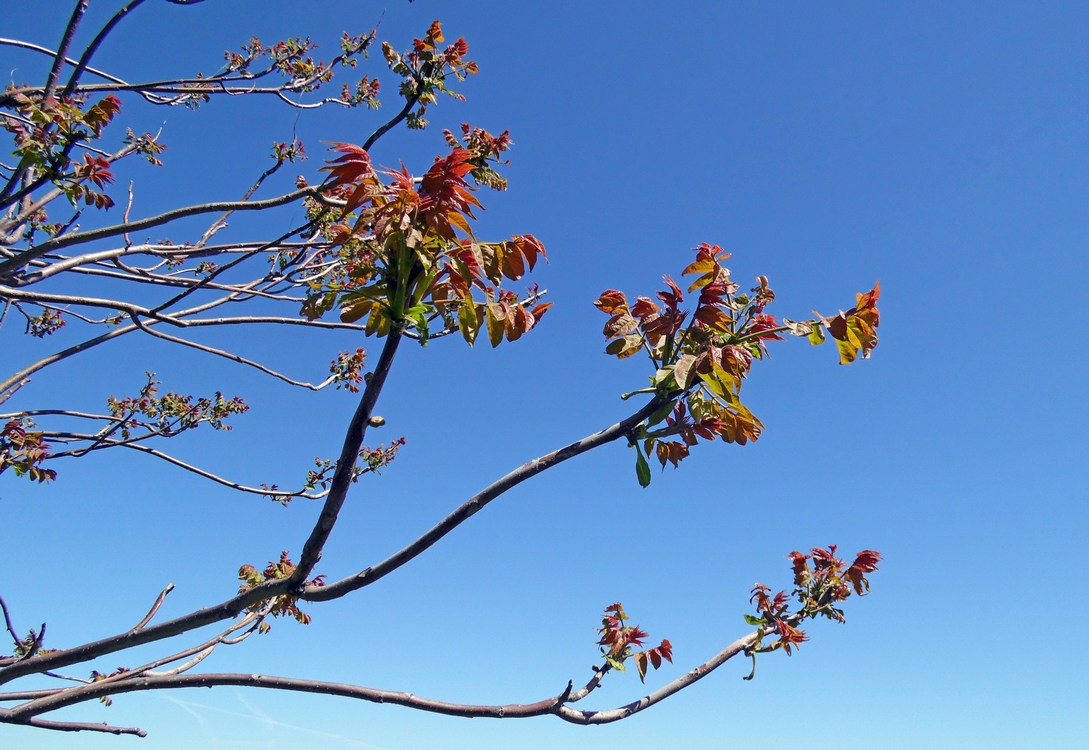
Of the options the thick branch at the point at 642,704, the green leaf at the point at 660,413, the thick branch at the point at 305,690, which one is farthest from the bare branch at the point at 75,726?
the green leaf at the point at 660,413

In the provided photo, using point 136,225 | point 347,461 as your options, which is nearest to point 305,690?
point 347,461

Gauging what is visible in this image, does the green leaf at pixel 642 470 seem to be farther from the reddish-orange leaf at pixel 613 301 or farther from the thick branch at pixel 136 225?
the thick branch at pixel 136 225

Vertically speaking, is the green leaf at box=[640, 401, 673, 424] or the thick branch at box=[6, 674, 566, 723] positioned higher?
the green leaf at box=[640, 401, 673, 424]

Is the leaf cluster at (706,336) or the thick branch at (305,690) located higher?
the leaf cluster at (706,336)

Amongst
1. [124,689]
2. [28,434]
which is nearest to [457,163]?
[124,689]

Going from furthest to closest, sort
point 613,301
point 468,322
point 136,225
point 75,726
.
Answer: point 136,225 < point 75,726 < point 613,301 < point 468,322

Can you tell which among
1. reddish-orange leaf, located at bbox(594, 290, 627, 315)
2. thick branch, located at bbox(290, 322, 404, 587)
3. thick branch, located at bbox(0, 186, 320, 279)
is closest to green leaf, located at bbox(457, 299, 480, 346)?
thick branch, located at bbox(290, 322, 404, 587)

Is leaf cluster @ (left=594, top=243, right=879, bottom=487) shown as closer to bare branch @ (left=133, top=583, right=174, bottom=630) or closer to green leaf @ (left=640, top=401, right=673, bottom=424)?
green leaf @ (left=640, top=401, right=673, bottom=424)

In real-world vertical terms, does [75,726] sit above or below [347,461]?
below

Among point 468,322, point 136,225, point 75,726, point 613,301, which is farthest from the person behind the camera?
point 136,225

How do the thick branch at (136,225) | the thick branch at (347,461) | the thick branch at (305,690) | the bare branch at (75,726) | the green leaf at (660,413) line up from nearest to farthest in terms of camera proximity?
the thick branch at (347,461) < the green leaf at (660,413) < the thick branch at (305,690) < the bare branch at (75,726) < the thick branch at (136,225)

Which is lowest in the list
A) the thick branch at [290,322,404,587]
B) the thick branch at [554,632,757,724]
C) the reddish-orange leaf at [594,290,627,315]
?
the thick branch at [554,632,757,724]

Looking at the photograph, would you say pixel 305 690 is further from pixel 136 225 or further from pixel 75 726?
pixel 136 225

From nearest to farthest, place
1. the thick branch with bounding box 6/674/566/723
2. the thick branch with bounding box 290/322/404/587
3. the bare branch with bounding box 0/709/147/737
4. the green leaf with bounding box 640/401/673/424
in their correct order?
the thick branch with bounding box 290/322/404/587 → the green leaf with bounding box 640/401/673/424 → the thick branch with bounding box 6/674/566/723 → the bare branch with bounding box 0/709/147/737
